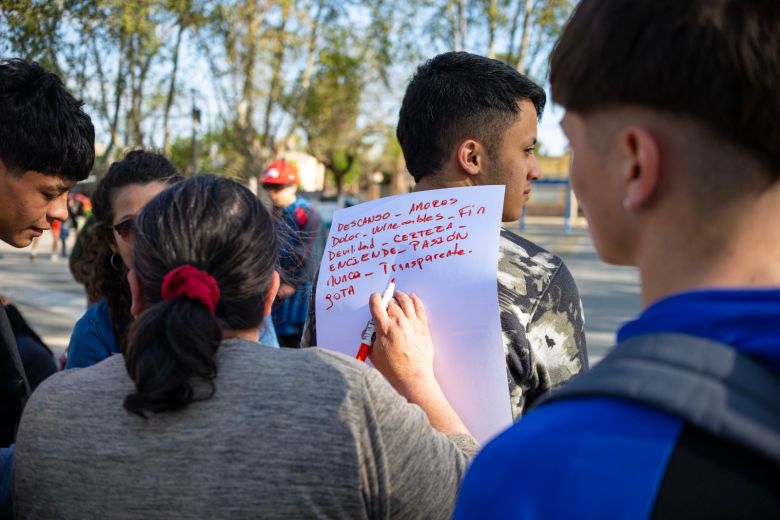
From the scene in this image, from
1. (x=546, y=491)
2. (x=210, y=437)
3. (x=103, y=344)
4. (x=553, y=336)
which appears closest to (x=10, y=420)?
(x=103, y=344)

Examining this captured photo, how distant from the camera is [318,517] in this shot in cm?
124

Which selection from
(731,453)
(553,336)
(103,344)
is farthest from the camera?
(103,344)

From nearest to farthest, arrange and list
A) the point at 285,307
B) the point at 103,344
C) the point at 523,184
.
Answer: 1. the point at 523,184
2. the point at 103,344
3. the point at 285,307

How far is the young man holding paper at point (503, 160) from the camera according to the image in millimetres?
1792

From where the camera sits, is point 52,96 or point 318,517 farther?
point 52,96

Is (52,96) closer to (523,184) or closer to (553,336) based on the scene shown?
(523,184)

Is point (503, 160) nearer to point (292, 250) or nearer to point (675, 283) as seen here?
point (292, 250)

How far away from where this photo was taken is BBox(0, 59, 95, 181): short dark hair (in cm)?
207

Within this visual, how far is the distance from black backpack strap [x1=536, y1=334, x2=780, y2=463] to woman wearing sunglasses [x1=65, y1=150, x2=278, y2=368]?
197cm

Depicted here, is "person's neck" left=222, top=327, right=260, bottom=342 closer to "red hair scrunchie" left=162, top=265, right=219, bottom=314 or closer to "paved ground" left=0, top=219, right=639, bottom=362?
"red hair scrunchie" left=162, top=265, right=219, bottom=314

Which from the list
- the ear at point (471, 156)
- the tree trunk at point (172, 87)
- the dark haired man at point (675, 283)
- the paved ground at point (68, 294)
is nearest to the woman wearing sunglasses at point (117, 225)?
the ear at point (471, 156)

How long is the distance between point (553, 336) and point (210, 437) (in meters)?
0.87

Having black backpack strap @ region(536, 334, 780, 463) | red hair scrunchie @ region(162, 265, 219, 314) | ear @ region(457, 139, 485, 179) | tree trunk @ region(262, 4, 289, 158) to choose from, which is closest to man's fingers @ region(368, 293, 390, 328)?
red hair scrunchie @ region(162, 265, 219, 314)

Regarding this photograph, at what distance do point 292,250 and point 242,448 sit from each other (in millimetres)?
738
